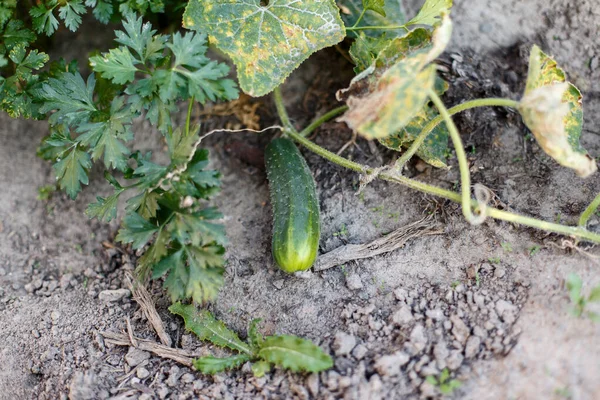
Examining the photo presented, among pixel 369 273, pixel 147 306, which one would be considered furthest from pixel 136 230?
pixel 369 273

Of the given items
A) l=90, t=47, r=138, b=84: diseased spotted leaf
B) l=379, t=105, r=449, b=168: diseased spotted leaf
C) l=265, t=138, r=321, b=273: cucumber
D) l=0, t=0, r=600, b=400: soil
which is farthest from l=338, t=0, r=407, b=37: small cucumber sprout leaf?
l=90, t=47, r=138, b=84: diseased spotted leaf

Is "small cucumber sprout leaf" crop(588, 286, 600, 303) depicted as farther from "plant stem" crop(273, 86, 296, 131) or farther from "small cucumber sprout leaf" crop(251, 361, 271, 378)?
"plant stem" crop(273, 86, 296, 131)

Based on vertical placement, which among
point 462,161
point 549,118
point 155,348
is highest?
point 549,118

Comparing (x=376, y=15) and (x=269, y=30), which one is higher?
(x=269, y=30)

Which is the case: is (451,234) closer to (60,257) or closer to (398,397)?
(398,397)

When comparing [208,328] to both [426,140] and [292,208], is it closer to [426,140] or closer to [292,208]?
[292,208]

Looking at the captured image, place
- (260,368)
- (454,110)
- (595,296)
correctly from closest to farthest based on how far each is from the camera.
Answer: (595,296) → (260,368) → (454,110)
